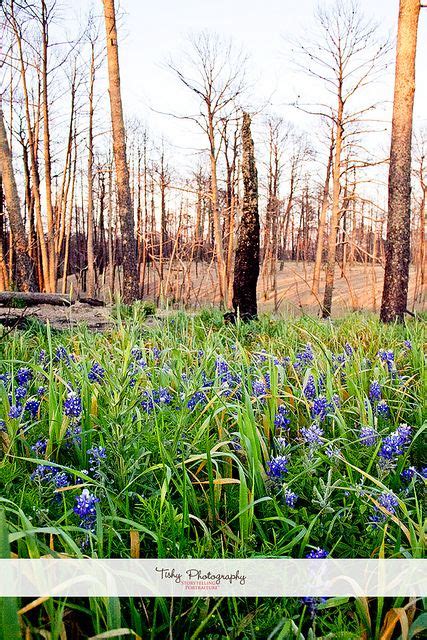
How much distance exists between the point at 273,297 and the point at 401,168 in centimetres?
1933

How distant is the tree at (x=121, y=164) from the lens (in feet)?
35.0

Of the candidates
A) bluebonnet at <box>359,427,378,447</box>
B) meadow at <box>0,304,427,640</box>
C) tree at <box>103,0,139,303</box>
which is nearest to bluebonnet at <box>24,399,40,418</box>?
meadow at <box>0,304,427,640</box>

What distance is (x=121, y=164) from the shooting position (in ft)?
35.2

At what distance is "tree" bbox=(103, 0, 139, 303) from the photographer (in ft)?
35.0

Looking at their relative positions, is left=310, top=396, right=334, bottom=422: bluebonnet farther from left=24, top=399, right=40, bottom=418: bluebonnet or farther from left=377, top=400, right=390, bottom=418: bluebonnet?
left=24, top=399, right=40, bottom=418: bluebonnet

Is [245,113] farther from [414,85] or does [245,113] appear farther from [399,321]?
[399,321]

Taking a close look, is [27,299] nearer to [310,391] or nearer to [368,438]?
[310,391]

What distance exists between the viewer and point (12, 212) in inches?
444

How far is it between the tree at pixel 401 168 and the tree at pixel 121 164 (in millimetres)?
5026

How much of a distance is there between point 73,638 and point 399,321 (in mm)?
7839

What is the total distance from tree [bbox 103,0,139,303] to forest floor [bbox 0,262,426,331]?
0.93 metres

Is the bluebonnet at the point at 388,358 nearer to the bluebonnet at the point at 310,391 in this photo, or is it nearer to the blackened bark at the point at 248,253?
the bluebonnet at the point at 310,391

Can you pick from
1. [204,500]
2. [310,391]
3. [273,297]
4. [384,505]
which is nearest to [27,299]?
[310,391]

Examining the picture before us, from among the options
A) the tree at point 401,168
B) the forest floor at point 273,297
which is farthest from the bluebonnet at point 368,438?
the tree at point 401,168
